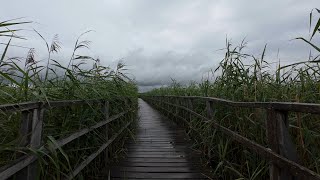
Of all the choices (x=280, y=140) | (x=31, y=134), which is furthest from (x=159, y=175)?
(x=31, y=134)

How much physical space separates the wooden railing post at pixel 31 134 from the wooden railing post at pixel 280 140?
1.81 m

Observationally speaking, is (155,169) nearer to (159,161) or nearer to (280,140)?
(159,161)

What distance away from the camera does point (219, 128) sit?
427 centimetres

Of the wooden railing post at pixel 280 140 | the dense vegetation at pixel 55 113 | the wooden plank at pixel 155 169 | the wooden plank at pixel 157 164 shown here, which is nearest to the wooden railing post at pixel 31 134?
the dense vegetation at pixel 55 113

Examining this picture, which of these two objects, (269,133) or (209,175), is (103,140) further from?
(269,133)

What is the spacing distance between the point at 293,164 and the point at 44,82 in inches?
96.6

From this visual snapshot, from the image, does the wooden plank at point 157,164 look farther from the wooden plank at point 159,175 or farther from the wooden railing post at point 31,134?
the wooden railing post at point 31,134

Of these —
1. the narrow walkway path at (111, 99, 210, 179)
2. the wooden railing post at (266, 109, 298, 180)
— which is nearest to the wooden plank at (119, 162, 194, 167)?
the narrow walkway path at (111, 99, 210, 179)

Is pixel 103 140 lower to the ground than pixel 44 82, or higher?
lower

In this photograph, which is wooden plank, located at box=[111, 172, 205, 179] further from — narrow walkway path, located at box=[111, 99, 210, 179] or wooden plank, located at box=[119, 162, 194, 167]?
wooden plank, located at box=[119, 162, 194, 167]

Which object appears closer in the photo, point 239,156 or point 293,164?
point 293,164

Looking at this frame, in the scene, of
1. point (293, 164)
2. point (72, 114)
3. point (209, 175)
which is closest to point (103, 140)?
point (72, 114)

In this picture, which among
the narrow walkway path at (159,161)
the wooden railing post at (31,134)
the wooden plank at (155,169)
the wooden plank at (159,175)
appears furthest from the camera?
the wooden plank at (155,169)

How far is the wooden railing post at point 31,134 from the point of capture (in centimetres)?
211
